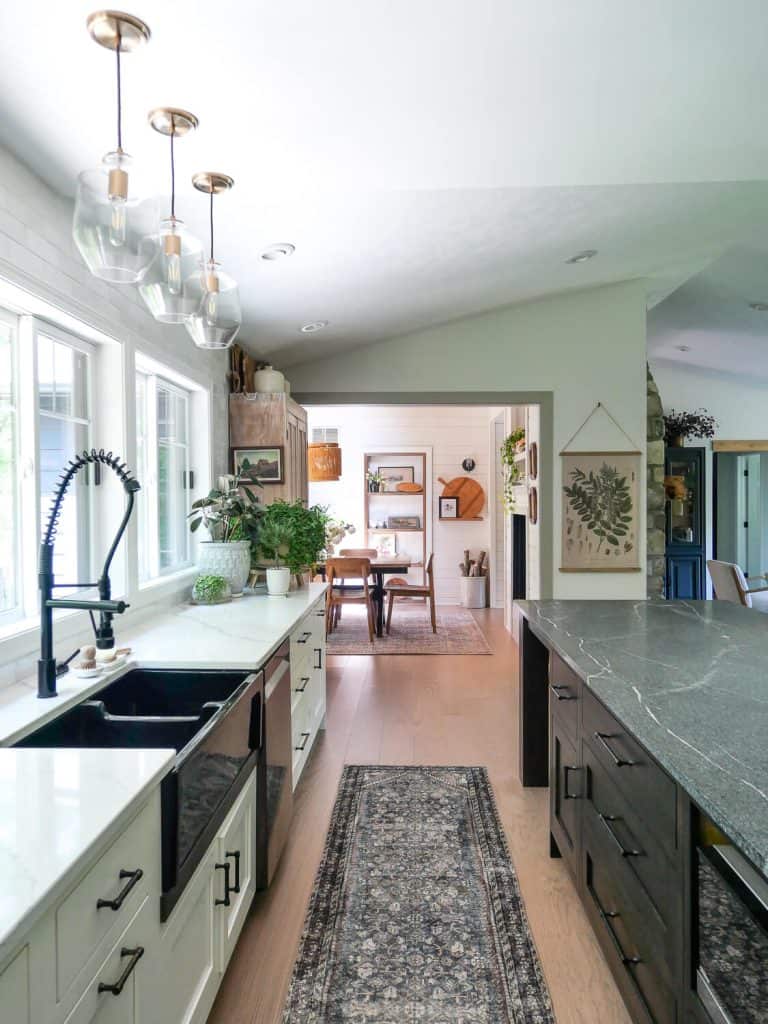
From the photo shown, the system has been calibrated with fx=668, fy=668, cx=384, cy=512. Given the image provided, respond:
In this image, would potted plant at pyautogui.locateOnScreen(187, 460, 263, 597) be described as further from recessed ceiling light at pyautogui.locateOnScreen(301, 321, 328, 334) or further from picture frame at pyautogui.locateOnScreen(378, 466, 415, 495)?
picture frame at pyautogui.locateOnScreen(378, 466, 415, 495)

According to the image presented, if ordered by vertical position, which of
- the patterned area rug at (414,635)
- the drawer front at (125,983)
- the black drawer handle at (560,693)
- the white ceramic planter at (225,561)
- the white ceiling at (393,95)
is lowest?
the patterned area rug at (414,635)

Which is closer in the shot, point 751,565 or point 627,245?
point 627,245

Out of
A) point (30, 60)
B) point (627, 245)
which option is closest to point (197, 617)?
point (30, 60)

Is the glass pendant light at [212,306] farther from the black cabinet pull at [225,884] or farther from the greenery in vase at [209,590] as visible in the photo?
the greenery in vase at [209,590]

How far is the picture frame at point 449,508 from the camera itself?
348 inches

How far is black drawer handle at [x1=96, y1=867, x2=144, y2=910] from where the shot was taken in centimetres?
105

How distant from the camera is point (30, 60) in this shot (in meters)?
1.53

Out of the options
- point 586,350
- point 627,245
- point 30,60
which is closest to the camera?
point 30,60

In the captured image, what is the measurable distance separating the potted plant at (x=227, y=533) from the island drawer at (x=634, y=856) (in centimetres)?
205

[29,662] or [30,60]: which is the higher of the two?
[30,60]

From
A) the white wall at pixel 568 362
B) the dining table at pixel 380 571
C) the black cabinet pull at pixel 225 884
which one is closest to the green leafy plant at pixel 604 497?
the white wall at pixel 568 362

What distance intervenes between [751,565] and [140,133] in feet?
27.9

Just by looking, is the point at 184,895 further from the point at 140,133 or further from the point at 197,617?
the point at 140,133

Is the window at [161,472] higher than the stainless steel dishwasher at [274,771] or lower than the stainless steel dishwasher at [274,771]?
higher
